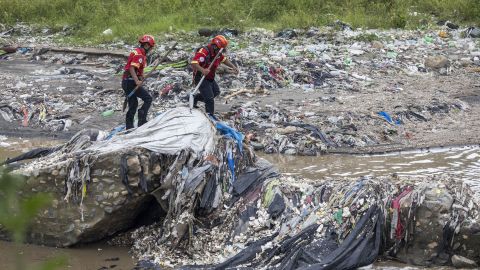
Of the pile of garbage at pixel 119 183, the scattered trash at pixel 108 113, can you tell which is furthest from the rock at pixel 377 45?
the pile of garbage at pixel 119 183

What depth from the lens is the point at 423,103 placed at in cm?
1080

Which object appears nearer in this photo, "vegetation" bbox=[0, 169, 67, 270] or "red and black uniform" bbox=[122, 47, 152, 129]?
"vegetation" bbox=[0, 169, 67, 270]

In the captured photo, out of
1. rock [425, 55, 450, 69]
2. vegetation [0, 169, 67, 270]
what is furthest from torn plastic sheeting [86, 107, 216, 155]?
rock [425, 55, 450, 69]

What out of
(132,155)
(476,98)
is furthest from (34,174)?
(476,98)

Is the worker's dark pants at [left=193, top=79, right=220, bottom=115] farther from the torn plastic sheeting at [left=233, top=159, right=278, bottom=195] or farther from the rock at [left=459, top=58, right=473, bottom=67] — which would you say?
the rock at [left=459, top=58, right=473, bottom=67]

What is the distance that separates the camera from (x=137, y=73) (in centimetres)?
797

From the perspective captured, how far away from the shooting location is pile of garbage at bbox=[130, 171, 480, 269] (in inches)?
208

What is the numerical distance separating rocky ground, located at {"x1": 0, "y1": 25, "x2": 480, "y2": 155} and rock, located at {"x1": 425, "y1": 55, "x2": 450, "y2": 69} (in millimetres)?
24

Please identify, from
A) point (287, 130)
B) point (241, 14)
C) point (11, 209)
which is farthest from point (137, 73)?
point (241, 14)

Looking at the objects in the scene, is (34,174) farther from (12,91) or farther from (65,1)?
(65,1)

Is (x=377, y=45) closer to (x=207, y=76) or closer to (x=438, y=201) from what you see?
(x=207, y=76)

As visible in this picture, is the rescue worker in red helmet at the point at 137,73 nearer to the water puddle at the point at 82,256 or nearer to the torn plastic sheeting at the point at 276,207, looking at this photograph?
the water puddle at the point at 82,256

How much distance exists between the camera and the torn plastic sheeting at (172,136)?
5.98 m

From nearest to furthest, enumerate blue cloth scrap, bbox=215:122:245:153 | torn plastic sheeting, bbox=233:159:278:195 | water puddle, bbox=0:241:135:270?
water puddle, bbox=0:241:135:270
torn plastic sheeting, bbox=233:159:278:195
blue cloth scrap, bbox=215:122:245:153
